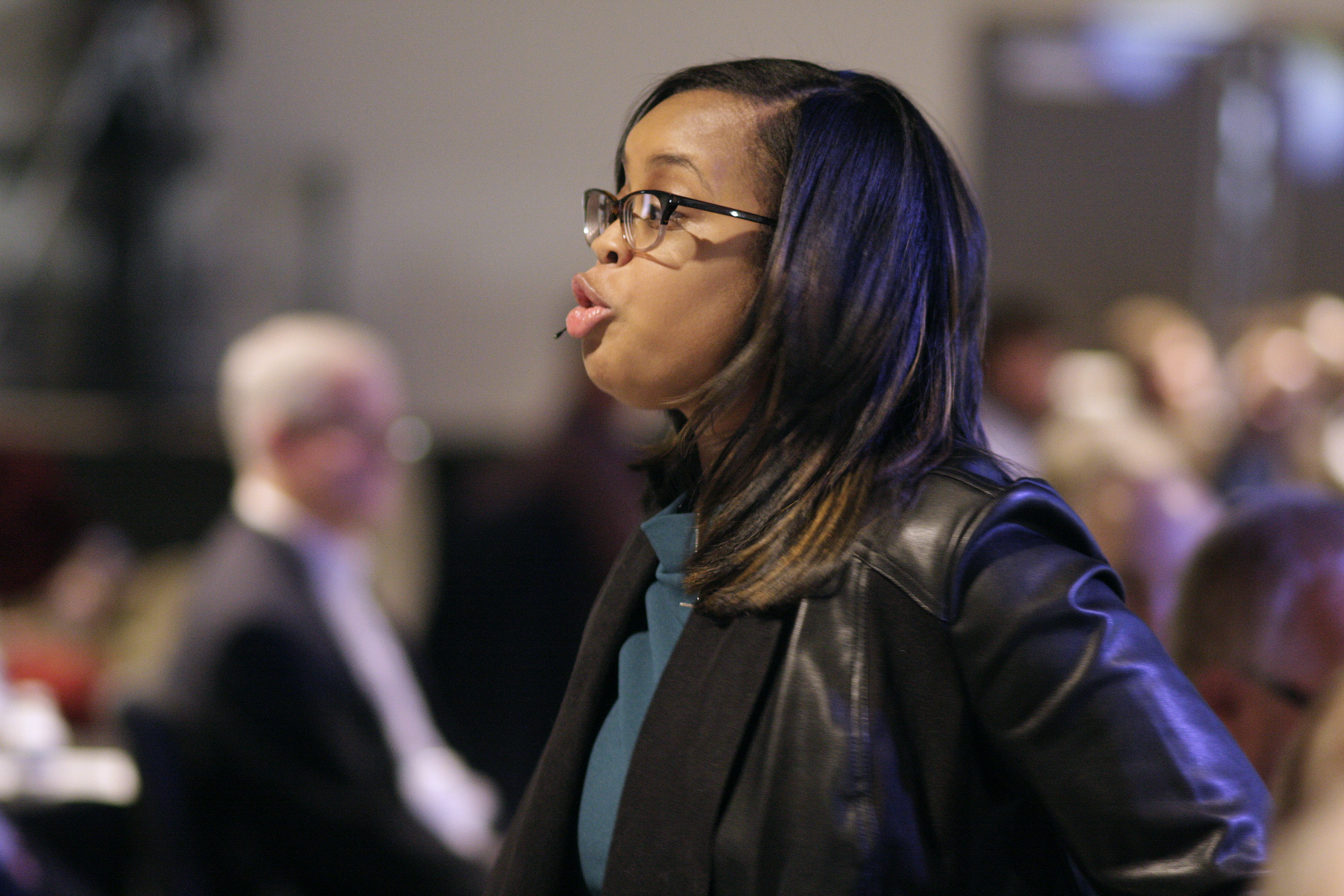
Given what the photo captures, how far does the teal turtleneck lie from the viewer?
1.07 meters

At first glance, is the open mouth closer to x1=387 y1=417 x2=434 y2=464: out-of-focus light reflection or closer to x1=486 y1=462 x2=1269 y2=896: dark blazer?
x1=486 y1=462 x2=1269 y2=896: dark blazer

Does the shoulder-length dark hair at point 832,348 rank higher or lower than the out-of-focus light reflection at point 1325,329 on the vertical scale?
higher

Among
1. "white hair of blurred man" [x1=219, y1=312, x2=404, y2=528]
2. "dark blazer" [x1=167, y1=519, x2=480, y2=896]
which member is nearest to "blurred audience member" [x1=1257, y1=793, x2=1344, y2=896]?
"dark blazer" [x1=167, y1=519, x2=480, y2=896]

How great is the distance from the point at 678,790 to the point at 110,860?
206cm

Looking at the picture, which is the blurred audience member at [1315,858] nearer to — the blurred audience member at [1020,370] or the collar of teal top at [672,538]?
the collar of teal top at [672,538]

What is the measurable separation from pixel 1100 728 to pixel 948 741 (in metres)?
0.10

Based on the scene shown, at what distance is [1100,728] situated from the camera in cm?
86

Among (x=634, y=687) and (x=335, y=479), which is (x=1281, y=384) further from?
(x=634, y=687)

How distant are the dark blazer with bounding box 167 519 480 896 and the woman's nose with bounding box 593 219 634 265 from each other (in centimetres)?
164

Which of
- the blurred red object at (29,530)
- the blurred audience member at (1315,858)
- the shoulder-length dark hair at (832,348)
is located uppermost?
the shoulder-length dark hair at (832,348)

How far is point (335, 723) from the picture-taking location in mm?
2568

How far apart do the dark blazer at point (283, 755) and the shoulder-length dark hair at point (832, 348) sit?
5.46 feet

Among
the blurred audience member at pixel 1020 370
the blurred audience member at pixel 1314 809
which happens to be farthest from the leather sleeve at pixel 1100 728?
the blurred audience member at pixel 1020 370

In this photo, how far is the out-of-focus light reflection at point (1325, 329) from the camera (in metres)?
3.99
